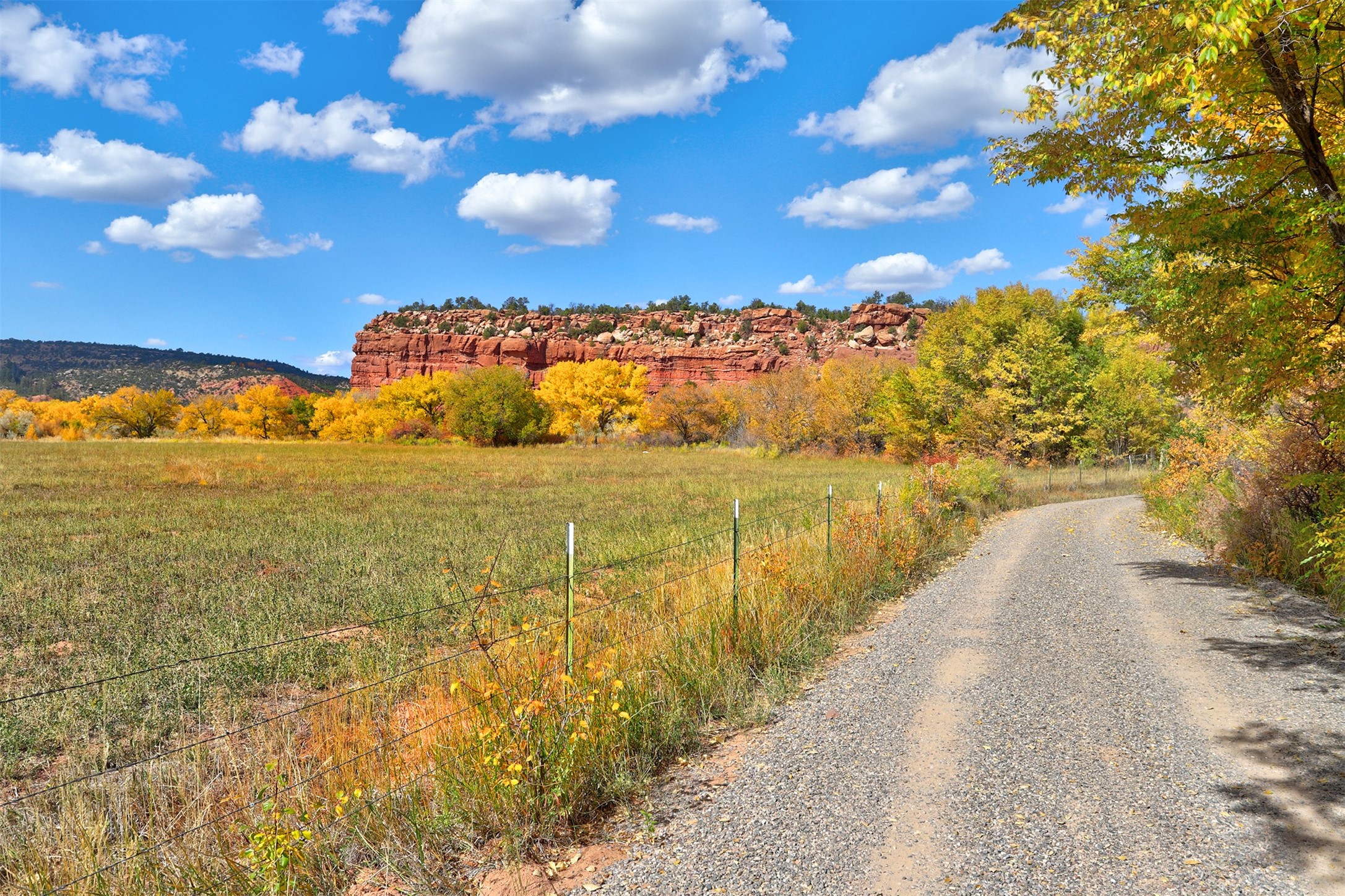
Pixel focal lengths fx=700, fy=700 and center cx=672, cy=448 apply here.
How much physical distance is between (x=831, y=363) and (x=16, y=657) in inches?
2849

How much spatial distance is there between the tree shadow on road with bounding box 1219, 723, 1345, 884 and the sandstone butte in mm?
129136

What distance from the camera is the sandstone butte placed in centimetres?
14575

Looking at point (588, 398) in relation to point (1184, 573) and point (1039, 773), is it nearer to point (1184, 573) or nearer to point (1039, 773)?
point (1184, 573)

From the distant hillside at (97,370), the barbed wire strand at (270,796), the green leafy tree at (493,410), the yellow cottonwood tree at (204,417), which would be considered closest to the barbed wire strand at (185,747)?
the barbed wire strand at (270,796)

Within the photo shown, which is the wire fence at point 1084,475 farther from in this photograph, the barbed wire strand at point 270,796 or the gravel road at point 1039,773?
the barbed wire strand at point 270,796

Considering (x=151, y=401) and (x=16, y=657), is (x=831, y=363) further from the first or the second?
(x=151, y=401)

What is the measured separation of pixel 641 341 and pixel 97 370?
358ft

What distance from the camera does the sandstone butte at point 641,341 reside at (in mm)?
145750

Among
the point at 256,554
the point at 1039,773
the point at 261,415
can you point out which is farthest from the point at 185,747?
the point at 261,415

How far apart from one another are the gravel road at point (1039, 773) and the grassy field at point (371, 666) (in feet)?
2.76

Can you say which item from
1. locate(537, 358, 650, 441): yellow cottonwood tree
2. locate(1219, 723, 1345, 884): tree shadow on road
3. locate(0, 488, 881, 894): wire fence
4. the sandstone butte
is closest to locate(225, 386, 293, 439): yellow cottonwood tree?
locate(537, 358, 650, 441): yellow cottonwood tree

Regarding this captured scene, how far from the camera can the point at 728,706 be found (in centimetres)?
659

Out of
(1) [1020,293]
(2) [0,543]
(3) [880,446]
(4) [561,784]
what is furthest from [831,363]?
(4) [561,784]

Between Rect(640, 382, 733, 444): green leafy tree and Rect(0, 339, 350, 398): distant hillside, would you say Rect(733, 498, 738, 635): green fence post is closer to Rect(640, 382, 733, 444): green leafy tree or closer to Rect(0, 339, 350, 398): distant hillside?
Rect(640, 382, 733, 444): green leafy tree
